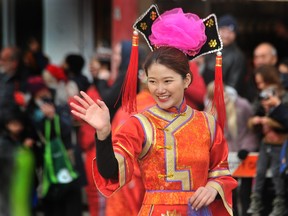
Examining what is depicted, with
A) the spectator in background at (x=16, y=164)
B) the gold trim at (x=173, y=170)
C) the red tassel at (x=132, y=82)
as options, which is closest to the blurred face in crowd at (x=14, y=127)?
the spectator in background at (x=16, y=164)

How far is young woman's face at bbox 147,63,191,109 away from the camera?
527 cm

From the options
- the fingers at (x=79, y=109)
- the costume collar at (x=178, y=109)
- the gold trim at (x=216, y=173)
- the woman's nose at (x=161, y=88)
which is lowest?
the gold trim at (x=216, y=173)

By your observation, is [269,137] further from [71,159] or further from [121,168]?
[121,168]

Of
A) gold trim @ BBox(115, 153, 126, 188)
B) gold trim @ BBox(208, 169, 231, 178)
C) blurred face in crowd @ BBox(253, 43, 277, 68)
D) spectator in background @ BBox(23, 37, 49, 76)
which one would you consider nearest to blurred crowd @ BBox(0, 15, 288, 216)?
blurred face in crowd @ BBox(253, 43, 277, 68)

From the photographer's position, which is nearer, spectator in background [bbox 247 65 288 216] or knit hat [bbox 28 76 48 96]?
spectator in background [bbox 247 65 288 216]

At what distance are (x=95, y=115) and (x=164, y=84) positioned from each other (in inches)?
21.7

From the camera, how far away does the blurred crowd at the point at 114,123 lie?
811cm

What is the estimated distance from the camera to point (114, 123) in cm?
738

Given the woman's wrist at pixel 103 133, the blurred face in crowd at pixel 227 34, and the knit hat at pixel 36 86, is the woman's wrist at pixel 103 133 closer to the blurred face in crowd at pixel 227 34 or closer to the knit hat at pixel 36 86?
the blurred face in crowd at pixel 227 34

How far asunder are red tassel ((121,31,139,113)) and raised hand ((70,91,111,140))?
688 millimetres

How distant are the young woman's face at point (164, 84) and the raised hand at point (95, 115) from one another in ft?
1.51

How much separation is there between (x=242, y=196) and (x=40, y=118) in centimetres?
240

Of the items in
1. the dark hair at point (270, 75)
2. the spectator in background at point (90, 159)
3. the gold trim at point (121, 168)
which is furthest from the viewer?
the spectator in background at point (90, 159)

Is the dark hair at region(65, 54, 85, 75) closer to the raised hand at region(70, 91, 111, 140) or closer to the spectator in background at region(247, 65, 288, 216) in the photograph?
the spectator in background at region(247, 65, 288, 216)
